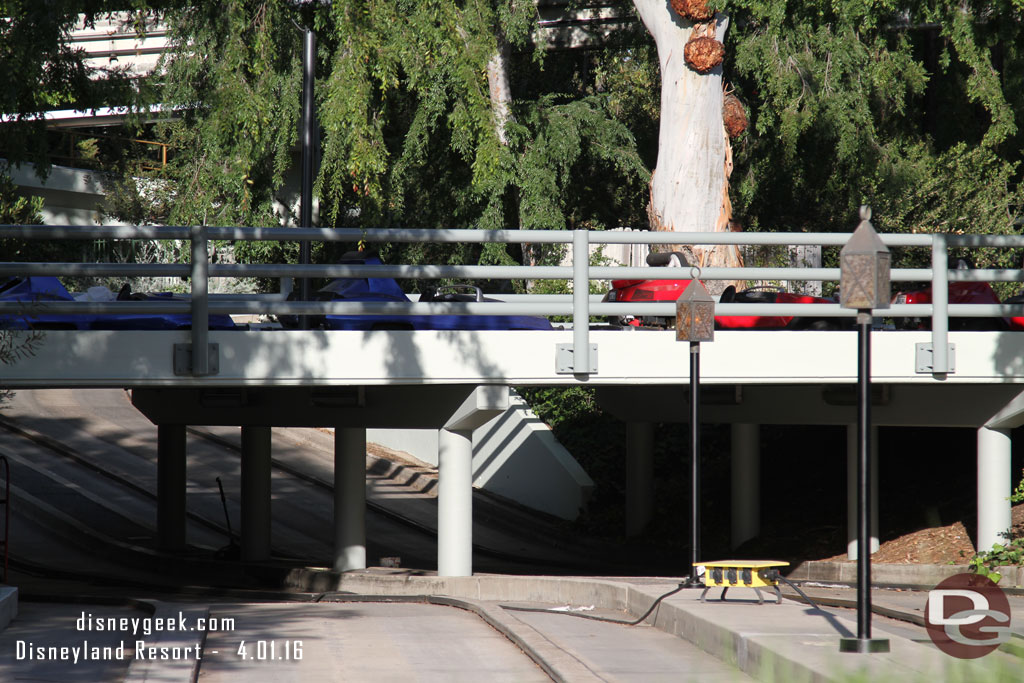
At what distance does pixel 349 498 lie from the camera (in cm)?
1302

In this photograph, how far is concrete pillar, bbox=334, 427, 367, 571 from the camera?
13.0m

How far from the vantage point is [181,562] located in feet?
51.3

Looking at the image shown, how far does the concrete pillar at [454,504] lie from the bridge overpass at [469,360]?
1 cm

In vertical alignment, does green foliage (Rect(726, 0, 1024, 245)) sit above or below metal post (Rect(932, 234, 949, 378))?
above

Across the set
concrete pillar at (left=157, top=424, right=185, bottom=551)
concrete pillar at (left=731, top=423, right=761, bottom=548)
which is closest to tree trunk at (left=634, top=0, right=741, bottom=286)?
concrete pillar at (left=731, top=423, right=761, bottom=548)

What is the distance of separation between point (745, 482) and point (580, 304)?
229 inches

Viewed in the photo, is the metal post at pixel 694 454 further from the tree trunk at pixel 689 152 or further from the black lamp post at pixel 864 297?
the tree trunk at pixel 689 152

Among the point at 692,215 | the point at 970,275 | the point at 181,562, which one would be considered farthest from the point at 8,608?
the point at 692,215

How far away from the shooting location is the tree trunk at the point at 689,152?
52.9 ft

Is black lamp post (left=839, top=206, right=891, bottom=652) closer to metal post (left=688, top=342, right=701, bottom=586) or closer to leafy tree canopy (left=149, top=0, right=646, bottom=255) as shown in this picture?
metal post (left=688, top=342, right=701, bottom=586)

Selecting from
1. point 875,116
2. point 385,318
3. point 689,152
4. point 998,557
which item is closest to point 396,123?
point 689,152

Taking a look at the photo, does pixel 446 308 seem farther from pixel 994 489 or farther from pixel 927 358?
pixel 994 489

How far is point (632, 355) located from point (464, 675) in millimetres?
4246

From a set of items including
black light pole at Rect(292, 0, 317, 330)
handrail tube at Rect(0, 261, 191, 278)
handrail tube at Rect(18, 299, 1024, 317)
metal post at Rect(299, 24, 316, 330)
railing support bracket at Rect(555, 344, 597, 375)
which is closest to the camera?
handrail tube at Rect(0, 261, 191, 278)
